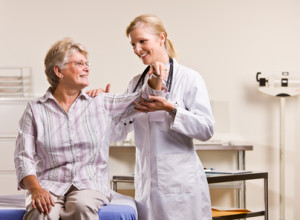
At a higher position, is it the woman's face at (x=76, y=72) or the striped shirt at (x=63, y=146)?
the woman's face at (x=76, y=72)

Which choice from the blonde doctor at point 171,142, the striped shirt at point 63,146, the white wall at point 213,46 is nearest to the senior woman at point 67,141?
the striped shirt at point 63,146

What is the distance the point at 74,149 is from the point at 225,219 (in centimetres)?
137

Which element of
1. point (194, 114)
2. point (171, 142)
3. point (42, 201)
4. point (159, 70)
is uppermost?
point (159, 70)

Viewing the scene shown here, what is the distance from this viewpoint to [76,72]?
1.94m

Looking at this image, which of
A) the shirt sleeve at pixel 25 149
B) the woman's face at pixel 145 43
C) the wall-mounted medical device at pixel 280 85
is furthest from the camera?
the wall-mounted medical device at pixel 280 85

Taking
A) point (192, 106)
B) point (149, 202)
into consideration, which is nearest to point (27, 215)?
point (149, 202)

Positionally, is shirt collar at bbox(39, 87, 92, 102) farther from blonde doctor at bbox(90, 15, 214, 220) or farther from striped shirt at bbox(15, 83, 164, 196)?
blonde doctor at bbox(90, 15, 214, 220)

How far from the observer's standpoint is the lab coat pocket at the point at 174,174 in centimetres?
190

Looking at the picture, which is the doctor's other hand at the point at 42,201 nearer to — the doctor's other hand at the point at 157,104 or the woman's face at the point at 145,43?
the doctor's other hand at the point at 157,104

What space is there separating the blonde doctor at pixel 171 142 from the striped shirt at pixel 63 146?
0.14 m

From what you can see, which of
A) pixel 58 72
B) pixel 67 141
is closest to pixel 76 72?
pixel 58 72

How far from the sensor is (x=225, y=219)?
286cm

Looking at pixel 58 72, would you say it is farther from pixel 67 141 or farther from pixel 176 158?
pixel 176 158

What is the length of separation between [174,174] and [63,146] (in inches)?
17.8
